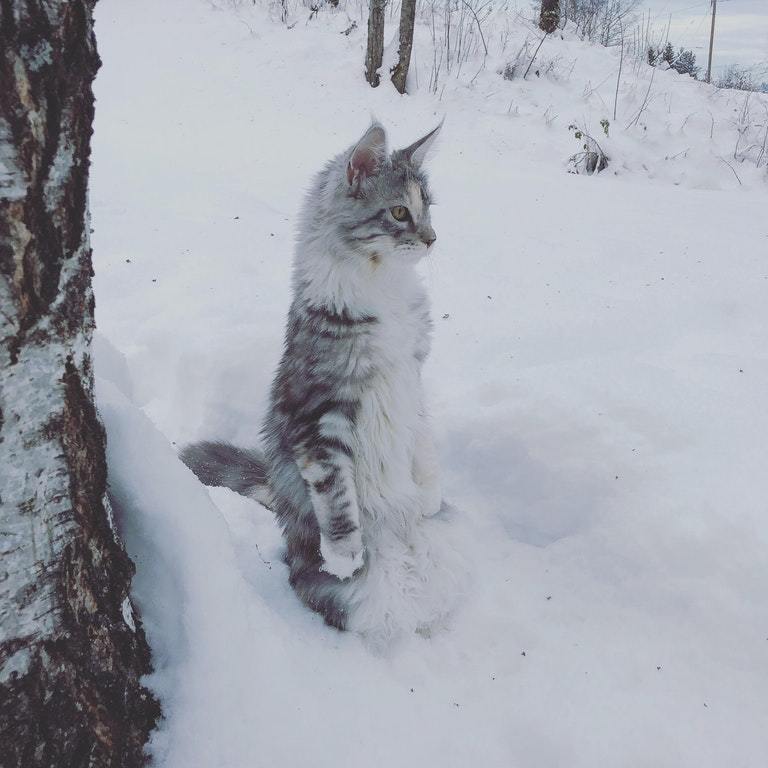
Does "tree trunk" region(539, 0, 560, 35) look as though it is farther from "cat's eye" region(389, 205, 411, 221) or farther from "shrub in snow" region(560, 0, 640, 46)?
"cat's eye" region(389, 205, 411, 221)

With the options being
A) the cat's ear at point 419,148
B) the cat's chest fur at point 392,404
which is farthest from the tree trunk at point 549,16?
the cat's chest fur at point 392,404

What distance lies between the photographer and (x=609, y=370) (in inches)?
110

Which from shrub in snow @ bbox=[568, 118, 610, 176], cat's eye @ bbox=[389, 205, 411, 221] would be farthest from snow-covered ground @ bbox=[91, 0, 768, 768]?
cat's eye @ bbox=[389, 205, 411, 221]

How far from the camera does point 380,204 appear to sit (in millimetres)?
2051

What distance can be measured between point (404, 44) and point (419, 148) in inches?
261

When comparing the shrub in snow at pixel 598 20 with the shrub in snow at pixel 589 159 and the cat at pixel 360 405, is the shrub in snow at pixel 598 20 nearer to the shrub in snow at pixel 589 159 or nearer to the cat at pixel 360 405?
the shrub in snow at pixel 589 159

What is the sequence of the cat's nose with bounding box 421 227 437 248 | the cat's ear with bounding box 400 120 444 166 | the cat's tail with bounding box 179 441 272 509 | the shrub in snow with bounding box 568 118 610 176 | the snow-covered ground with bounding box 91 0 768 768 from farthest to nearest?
the shrub in snow with bounding box 568 118 610 176 < the cat's tail with bounding box 179 441 272 509 < the cat's ear with bounding box 400 120 444 166 < the cat's nose with bounding box 421 227 437 248 < the snow-covered ground with bounding box 91 0 768 768

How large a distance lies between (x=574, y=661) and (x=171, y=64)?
30.2 ft

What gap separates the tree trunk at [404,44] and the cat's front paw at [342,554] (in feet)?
24.9

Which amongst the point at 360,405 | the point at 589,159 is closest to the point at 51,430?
the point at 360,405

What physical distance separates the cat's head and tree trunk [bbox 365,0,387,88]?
6803mm

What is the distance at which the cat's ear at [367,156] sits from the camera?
77.8 inches

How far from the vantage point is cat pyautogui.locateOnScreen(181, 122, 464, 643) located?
1950 mm

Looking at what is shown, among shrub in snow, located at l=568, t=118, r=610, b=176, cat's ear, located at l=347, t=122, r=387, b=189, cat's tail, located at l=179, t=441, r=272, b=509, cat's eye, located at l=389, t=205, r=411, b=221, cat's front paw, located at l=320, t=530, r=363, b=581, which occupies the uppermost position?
cat's ear, located at l=347, t=122, r=387, b=189
